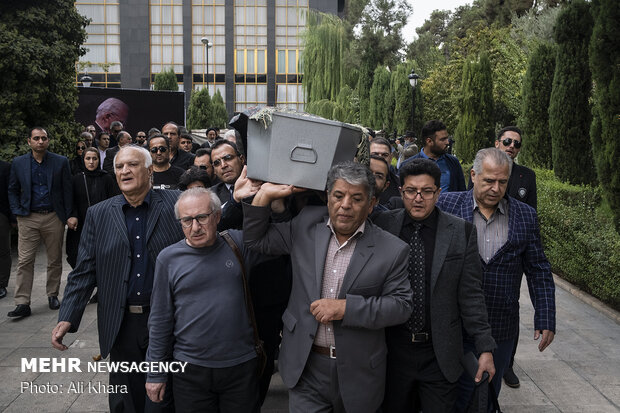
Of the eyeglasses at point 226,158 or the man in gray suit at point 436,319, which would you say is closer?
the man in gray suit at point 436,319

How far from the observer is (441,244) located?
10.7ft

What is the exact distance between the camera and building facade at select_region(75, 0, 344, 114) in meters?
52.7

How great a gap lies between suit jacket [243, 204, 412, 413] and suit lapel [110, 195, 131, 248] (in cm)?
102

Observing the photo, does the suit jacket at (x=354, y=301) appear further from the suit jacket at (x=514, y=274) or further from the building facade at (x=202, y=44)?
the building facade at (x=202, y=44)

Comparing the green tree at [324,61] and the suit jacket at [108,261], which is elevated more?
the green tree at [324,61]

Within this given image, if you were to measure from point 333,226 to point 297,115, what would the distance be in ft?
1.95

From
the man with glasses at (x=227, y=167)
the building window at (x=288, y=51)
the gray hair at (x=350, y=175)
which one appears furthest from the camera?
the building window at (x=288, y=51)

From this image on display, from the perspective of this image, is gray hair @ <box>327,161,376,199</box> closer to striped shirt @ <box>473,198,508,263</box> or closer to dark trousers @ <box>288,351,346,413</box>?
dark trousers @ <box>288,351,346,413</box>

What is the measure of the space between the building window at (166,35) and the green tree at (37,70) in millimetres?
42210

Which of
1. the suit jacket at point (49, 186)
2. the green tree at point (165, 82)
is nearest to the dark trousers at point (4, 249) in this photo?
the suit jacket at point (49, 186)

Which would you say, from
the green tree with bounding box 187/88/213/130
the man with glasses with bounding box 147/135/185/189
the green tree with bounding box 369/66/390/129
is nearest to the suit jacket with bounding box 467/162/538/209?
the man with glasses with bounding box 147/135/185/189

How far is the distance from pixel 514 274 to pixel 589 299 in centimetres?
495

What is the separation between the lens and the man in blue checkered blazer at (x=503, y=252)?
3727 millimetres

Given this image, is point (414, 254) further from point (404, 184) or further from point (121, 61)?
point (121, 61)
